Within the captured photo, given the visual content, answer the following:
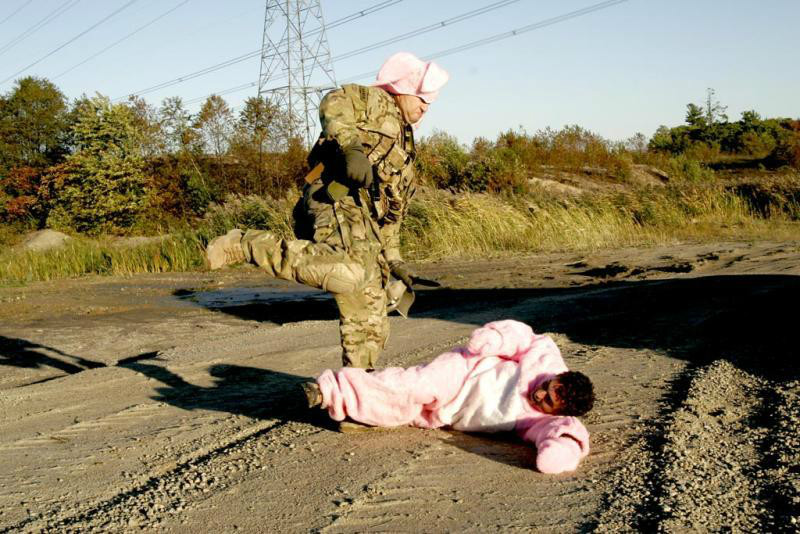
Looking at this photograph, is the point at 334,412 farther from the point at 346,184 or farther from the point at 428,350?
the point at 428,350

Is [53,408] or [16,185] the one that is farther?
[16,185]

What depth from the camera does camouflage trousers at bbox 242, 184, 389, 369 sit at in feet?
14.3

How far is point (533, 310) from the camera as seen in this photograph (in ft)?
31.1

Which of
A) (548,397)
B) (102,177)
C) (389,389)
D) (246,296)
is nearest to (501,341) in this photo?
(548,397)

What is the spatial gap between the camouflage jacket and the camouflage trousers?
0.39 metres

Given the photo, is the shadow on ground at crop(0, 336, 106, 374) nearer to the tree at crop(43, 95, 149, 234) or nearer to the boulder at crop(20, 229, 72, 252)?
the boulder at crop(20, 229, 72, 252)

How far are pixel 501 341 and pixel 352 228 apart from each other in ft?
3.50

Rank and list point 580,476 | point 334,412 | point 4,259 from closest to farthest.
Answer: point 580,476, point 334,412, point 4,259

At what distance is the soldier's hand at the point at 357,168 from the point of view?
177 inches

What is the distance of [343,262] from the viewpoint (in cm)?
457

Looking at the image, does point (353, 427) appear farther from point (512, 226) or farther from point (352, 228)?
point (512, 226)

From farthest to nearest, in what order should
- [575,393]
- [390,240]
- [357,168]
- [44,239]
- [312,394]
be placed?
[44,239], [390,240], [357,168], [312,394], [575,393]

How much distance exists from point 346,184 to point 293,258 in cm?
59

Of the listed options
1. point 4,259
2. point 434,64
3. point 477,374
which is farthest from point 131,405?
point 4,259
